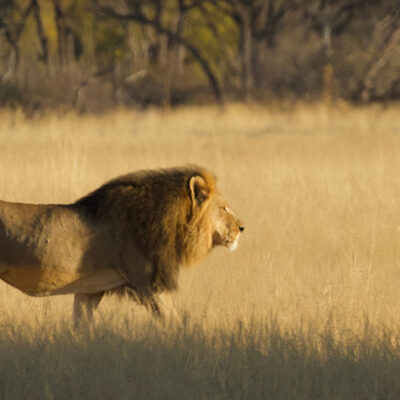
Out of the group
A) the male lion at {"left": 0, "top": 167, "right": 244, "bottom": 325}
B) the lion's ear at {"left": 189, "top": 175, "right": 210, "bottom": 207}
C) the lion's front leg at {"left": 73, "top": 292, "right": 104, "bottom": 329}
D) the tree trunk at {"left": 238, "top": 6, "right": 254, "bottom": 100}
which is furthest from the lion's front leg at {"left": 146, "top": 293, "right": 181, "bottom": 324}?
the tree trunk at {"left": 238, "top": 6, "right": 254, "bottom": 100}

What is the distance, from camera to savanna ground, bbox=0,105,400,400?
158 inches

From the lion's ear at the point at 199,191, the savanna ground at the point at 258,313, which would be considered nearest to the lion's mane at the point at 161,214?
the lion's ear at the point at 199,191

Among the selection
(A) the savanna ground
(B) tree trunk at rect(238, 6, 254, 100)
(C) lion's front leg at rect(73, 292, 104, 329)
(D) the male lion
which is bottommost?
(A) the savanna ground

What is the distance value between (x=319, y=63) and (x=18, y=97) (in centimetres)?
1003

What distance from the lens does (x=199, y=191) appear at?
16.0ft

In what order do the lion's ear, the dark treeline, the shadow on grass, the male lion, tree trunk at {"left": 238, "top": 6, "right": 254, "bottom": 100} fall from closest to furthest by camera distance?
the shadow on grass → the male lion → the lion's ear → the dark treeline → tree trunk at {"left": 238, "top": 6, "right": 254, "bottom": 100}

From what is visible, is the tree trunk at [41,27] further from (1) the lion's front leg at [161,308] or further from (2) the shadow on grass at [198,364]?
(2) the shadow on grass at [198,364]

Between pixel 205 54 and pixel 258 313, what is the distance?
3397 centimetres

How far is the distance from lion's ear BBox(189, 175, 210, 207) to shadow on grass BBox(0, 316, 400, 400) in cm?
63

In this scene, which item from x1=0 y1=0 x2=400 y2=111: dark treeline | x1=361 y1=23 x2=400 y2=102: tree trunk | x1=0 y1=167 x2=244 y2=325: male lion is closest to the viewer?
x1=0 y1=167 x2=244 y2=325: male lion

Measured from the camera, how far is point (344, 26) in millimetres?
34531

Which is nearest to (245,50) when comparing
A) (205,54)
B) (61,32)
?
(61,32)

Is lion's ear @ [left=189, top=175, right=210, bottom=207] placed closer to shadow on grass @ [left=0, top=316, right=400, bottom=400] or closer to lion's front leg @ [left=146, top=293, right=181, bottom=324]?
lion's front leg @ [left=146, top=293, right=181, bottom=324]

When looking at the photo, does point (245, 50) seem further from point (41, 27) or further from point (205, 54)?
point (205, 54)
